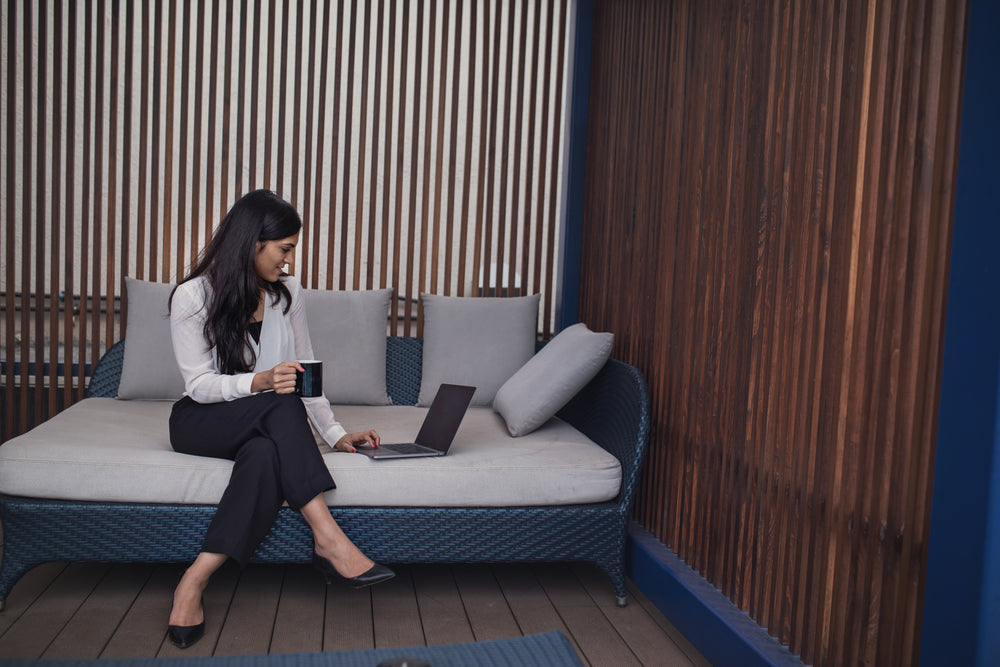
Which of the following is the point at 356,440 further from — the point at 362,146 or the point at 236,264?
the point at 362,146

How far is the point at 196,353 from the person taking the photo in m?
2.33

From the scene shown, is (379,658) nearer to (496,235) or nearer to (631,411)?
(631,411)

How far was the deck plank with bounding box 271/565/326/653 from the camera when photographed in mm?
2039

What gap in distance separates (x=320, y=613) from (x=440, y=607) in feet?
1.16

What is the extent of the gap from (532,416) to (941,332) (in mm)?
1465

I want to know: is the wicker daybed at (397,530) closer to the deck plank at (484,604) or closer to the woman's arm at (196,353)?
the deck plank at (484,604)

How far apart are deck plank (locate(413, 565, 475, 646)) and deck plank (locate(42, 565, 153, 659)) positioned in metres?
0.84

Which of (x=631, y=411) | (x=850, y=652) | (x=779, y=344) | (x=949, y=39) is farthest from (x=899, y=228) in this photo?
(x=631, y=411)

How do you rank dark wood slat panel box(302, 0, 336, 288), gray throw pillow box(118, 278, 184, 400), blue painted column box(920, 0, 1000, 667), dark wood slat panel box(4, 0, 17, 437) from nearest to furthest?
1. blue painted column box(920, 0, 1000, 667)
2. gray throw pillow box(118, 278, 184, 400)
3. dark wood slat panel box(4, 0, 17, 437)
4. dark wood slat panel box(302, 0, 336, 288)

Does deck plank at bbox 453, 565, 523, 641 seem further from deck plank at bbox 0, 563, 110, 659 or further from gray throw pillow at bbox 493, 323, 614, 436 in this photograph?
deck plank at bbox 0, 563, 110, 659

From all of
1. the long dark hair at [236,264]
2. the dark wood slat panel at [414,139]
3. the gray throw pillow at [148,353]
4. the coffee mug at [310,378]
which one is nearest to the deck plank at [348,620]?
the coffee mug at [310,378]

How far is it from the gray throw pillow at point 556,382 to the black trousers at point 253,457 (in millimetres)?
741

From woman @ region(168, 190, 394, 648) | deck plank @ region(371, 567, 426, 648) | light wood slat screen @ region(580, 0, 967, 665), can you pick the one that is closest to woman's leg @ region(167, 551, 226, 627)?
woman @ region(168, 190, 394, 648)

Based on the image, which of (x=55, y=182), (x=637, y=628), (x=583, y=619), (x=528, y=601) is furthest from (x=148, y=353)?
(x=637, y=628)
